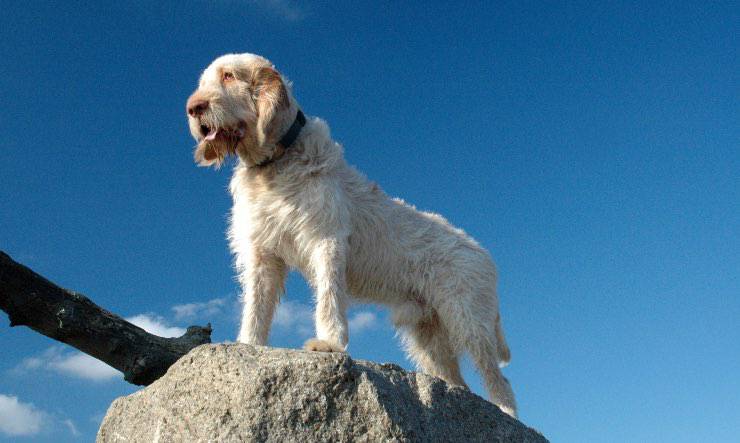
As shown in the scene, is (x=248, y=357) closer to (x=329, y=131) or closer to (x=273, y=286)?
(x=273, y=286)

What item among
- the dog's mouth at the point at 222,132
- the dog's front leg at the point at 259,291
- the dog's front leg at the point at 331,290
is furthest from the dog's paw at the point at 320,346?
the dog's mouth at the point at 222,132

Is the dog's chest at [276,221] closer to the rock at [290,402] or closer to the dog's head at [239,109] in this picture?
the dog's head at [239,109]

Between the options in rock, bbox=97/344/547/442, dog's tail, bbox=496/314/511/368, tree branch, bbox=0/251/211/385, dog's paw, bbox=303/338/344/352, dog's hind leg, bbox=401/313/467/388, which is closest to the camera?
rock, bbox=97/344/547/442

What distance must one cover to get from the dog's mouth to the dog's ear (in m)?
→ 0.17

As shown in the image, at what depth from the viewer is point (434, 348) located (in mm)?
8305

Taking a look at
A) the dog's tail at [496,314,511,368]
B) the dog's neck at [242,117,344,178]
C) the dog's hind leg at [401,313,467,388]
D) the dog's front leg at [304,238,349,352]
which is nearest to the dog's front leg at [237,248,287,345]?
the dog's front leg at [304,238,349,352]

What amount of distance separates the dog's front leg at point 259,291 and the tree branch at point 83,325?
113 cm

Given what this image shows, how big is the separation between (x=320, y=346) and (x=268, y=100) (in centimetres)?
251

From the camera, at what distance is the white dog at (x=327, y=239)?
710 centimetres

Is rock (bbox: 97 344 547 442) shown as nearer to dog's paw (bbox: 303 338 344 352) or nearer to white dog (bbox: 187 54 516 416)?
dog's paw (bbox: 303 338 344 352)

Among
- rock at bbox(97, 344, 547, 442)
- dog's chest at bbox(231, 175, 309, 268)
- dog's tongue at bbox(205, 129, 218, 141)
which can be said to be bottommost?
rock at bbox(97, 344, 547, 442)

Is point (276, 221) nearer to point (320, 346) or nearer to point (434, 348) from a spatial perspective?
point (320, 346)

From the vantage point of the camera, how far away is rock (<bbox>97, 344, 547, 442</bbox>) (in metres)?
5.00

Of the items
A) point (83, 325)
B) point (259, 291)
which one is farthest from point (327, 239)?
point (83, 325)
